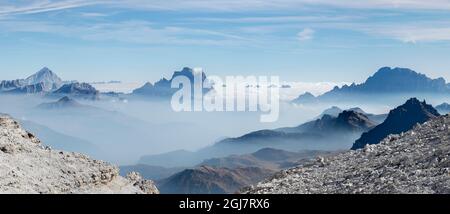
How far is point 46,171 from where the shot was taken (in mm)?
24531

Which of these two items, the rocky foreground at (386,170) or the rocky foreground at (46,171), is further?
the rocky foreground at (386,170)

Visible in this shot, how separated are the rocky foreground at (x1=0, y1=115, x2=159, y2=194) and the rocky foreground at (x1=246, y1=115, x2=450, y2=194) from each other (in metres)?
8.62

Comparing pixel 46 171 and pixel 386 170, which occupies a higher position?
pixel 46 171

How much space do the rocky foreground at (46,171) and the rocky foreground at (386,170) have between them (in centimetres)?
862

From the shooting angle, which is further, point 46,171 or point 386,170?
point 386,170

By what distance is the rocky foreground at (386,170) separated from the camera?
26219mm

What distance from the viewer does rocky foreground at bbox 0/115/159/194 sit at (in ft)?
74.4

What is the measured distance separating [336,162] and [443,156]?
8982mm

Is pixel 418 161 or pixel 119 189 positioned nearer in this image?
pixel 119 189

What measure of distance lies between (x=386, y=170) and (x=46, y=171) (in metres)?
16.6

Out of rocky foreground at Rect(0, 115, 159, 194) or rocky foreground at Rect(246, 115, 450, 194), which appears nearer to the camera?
rocky foreground at Rect(0, 115, 159, 194)
